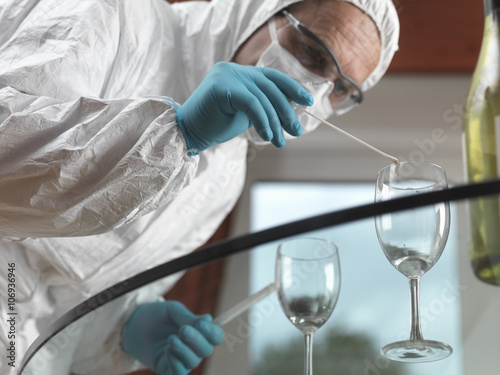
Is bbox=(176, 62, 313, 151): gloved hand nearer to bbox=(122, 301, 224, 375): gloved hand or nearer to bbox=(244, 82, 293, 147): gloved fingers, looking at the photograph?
bbox=(244, 82, 293, 147): gloved fingers

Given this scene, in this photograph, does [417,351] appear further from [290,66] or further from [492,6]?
[290,66]

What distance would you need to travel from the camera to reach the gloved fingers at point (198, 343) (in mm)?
334

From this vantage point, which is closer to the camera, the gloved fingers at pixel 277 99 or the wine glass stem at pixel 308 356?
the wine glass stem at pixel 308 356

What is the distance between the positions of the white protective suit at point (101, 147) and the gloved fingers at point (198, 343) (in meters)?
0.04

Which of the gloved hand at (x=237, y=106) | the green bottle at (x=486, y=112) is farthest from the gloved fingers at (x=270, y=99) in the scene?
the green bottle at (x=486, y=112)

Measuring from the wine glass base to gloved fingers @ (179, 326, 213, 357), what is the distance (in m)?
0.09

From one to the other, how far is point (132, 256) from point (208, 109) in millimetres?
299

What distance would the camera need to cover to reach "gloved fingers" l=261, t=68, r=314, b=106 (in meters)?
0.68

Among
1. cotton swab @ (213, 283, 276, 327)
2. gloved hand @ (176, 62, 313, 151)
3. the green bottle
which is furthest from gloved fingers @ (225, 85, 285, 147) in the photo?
cotton swab @ (213, 283, 276, 327)

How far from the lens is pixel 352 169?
2.06 metres

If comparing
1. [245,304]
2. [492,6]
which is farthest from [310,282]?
[492,6]

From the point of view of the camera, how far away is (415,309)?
12.4 inches

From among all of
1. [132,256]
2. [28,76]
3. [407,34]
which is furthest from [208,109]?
[407,34]

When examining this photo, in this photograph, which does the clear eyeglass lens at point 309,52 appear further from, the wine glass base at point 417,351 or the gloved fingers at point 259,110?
the wine glass base at point 417,351
